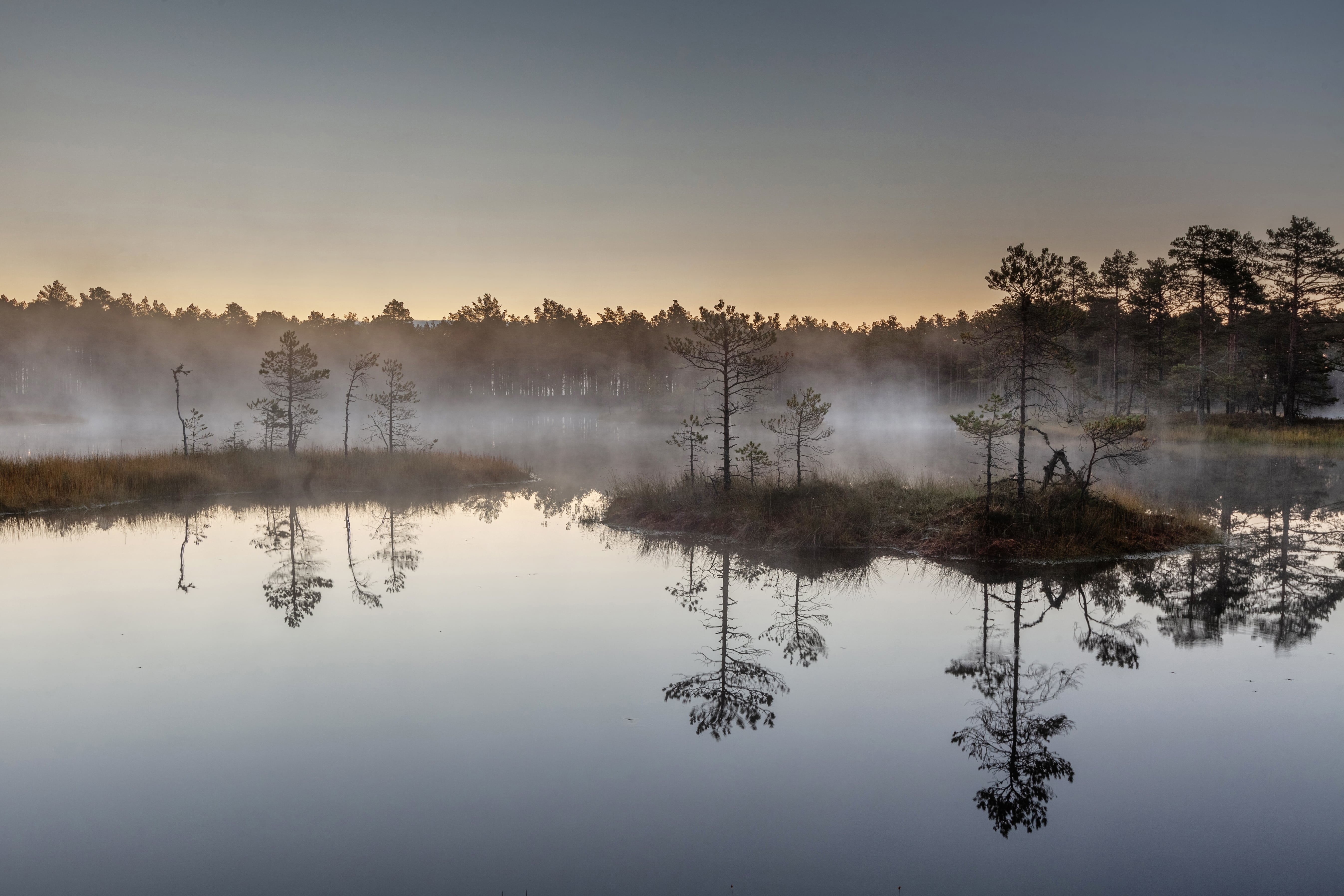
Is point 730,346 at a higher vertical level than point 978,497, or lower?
higher

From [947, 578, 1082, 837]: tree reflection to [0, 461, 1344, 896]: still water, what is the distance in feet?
0.11

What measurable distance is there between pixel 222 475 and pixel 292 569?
48.9 ft

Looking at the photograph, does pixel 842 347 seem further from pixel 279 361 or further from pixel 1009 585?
pixel 1009 585

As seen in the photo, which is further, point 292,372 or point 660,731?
point 292,372

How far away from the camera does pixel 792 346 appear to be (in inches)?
4222

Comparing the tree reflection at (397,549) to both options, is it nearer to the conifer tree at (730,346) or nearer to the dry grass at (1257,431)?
the conifer tree at (730,346)

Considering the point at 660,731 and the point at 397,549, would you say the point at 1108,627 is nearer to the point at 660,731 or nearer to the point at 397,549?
the point at 660,731

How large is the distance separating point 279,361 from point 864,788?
107ft

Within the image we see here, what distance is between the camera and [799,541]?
1591 cm

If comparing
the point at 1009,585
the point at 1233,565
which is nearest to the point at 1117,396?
the point at 1233,565

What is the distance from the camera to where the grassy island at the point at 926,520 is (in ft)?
→ 48.1

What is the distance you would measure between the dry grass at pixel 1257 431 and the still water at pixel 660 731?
33.4m

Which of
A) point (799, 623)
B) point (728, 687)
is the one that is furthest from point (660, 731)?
point (799, 623)

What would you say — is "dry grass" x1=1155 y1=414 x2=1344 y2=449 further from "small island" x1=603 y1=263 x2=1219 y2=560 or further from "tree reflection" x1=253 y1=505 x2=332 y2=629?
"tree reflection" x1=253 y1=505 x2=332 y2=629
